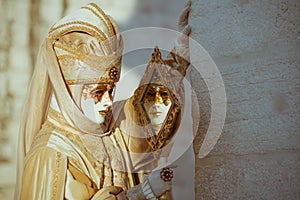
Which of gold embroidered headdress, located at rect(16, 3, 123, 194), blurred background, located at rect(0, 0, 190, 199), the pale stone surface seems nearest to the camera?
the pale stone surface

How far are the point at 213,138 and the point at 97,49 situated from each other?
59 centimetres

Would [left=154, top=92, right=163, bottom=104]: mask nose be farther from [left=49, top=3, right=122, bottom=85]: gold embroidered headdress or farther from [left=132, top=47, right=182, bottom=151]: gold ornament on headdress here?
[left=49, top=3, right=122, bottom=85]: gold embroidered headdress

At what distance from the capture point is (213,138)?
213 cm

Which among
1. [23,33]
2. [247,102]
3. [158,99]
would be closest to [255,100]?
[247,102]

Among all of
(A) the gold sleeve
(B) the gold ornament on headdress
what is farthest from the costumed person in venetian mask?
(B) the gold ornament on headdress

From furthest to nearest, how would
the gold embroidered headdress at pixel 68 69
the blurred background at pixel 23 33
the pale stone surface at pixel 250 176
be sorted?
the blurred background at pixel 23 33, the gold embroidered headdress at pixel 68 69, the pale stone surface at pixel 250 176

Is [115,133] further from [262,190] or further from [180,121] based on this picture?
[262,190]

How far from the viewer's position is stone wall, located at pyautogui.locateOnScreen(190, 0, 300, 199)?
1.98 meters

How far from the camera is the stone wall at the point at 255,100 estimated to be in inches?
77.9

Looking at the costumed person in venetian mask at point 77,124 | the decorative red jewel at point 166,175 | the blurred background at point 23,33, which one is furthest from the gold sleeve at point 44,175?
the decorative red jewel at point 166,175

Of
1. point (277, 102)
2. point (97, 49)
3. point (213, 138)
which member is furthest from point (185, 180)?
point (97, 49)

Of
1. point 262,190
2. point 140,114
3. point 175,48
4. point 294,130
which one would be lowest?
point 262,190

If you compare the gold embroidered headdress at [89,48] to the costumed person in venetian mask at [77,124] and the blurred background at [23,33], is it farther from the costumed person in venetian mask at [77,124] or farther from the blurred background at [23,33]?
the blurred background at [23,33]

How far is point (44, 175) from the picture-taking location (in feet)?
6.70
